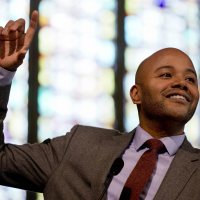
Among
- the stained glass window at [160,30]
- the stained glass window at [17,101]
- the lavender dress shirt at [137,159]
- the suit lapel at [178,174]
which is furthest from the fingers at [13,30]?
the stained glass window at [160,30]

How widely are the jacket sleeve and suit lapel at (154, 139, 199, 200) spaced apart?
15.9 inches

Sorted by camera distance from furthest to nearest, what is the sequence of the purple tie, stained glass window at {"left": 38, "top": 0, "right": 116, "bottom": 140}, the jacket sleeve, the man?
stained glass window at {"left": 38, "top": 0, "right": 116, "bottom": 140} → the jacket sleeve → the man → the purple tie

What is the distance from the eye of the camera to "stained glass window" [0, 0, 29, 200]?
144 inches

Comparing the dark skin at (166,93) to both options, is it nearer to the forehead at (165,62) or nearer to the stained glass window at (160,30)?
the forehead at (165,62)

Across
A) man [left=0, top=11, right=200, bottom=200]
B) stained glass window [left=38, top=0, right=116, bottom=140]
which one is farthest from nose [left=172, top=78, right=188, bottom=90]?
stained glass window [left=38, top=0, right=116, bottom=140]

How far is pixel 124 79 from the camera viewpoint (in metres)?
4.05

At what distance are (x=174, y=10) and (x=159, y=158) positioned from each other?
2485mm

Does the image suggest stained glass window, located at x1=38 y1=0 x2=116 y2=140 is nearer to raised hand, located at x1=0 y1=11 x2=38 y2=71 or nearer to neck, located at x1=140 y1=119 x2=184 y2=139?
neck, located at x1=140 y1=119 x2=184 y2=139

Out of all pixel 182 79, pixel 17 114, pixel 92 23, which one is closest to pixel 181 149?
pixel 182 79

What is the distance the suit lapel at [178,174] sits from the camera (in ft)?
6.08

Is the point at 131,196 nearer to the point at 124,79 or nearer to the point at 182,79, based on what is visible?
the point at 182,79

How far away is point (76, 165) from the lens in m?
2.03

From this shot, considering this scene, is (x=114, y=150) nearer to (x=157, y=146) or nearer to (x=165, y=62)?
(x=157, y=146)

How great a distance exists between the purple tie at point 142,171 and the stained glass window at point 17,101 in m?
1.71
